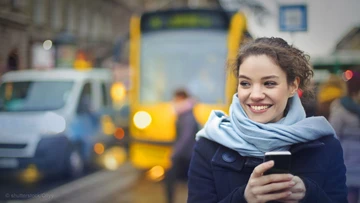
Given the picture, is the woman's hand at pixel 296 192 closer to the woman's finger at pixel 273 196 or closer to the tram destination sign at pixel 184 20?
the woman's finger at pixel 273 196

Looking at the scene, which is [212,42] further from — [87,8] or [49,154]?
[49,154]

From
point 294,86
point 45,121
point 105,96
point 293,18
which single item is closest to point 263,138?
point 294,86

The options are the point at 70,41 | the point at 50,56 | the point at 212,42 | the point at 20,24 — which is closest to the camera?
the point at 20,24

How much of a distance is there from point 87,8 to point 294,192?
489 cm

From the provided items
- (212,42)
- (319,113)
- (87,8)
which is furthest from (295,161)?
(212,42)

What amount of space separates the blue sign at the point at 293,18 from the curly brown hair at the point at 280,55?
1.71 meters

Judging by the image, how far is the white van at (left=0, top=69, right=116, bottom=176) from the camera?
4.55 m

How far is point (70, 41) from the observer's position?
5062mm

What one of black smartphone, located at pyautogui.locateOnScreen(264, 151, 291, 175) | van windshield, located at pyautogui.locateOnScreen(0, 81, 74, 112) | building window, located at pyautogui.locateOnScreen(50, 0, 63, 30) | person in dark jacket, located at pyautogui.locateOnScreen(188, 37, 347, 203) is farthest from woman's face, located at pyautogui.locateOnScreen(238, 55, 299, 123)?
building window, located at pyautogui.locateOnScreen(50, 0, 63, 30)

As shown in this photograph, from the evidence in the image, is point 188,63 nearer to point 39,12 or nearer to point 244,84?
point 39,12

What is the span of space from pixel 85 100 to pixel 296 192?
5.68 metres

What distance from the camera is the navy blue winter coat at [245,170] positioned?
1718 mm

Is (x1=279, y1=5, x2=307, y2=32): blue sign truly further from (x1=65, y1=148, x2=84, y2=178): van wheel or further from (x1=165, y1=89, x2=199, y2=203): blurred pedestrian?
(x1=65, y1=148, x2=84, y2=178): van wheel

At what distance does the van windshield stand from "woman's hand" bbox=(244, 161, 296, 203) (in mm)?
3232
